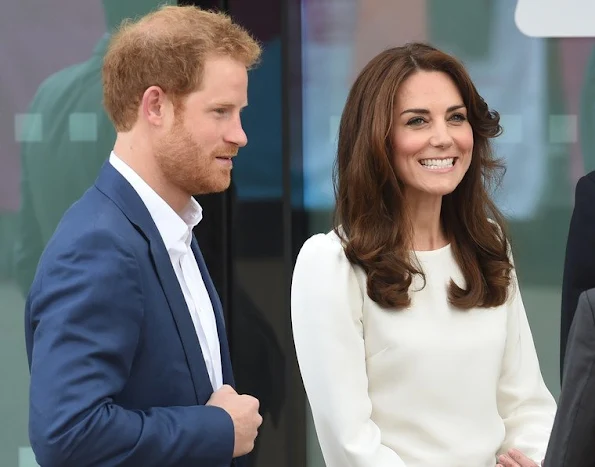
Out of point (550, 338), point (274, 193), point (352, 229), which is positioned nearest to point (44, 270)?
point (352, 229)

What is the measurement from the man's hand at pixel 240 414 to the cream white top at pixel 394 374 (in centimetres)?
39

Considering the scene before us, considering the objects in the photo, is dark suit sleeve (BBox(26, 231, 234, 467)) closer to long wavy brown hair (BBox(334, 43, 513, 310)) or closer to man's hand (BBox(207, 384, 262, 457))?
man's hand (BBox(207, 384, 262, 457))

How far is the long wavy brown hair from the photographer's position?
2.89m

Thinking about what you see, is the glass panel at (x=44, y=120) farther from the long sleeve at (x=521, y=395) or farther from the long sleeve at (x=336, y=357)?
the long sleeve at (x=521, y=395)

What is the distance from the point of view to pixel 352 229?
116 inches

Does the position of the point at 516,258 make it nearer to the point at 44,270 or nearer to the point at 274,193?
the point at 274,193

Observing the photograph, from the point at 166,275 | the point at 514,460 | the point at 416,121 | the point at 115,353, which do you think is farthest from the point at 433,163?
the point at 115,353

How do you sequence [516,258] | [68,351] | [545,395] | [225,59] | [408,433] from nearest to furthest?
[68,351] < [225,59] < [408,433] < [545,395] < [516,258]

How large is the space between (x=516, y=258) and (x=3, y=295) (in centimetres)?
202

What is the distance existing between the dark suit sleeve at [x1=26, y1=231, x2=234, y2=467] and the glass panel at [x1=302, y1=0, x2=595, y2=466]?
2656 millimetres

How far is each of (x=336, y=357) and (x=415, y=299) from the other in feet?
0.90

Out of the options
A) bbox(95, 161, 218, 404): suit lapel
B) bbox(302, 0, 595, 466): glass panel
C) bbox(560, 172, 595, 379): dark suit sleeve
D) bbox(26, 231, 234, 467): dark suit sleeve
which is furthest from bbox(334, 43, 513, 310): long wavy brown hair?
bbox(302, 0, 595, 466): glass panel

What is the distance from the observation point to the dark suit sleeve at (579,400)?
1728mm

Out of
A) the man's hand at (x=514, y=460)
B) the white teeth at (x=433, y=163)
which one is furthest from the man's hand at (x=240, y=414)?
the white teeth at (x=433, y=163)
